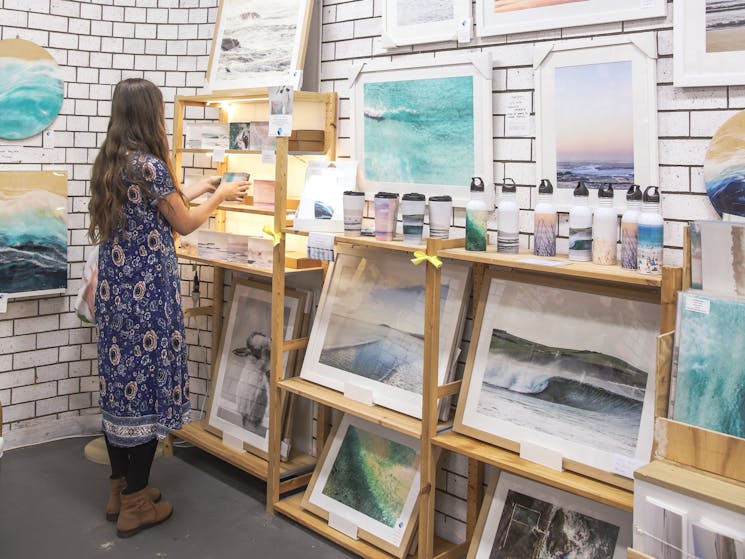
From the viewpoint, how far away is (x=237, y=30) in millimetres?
3732

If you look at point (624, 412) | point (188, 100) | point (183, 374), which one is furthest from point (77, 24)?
point (624, 412)

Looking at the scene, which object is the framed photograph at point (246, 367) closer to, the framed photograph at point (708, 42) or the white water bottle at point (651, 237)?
the white water bottle at point (651, 237)

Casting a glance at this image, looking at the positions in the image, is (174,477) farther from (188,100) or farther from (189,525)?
(188,100)

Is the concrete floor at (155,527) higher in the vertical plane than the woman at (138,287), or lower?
lower

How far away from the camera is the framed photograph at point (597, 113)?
232cm

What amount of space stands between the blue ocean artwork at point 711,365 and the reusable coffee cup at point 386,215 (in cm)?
120

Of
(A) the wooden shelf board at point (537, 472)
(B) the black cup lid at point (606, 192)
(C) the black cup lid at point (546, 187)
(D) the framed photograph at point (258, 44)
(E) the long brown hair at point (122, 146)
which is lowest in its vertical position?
(A) the wooden shelf board at point (537, 472)

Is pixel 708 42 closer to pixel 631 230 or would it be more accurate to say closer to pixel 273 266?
pixel 631 230

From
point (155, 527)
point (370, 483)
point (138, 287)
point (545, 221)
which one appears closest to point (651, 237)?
point (545, 221)

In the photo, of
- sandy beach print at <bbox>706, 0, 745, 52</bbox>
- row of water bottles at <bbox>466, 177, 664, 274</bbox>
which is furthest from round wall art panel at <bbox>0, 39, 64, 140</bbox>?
sandy beach print at <bbox>706, 0, 745, 52</bbox>

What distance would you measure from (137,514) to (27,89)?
2.27 metres

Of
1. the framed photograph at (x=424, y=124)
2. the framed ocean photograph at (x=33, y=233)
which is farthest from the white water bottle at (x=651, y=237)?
the framed ocean photograph at (x=33, y=233)

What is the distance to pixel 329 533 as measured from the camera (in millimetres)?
3010

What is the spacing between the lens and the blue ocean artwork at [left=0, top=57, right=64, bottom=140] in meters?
3.78
